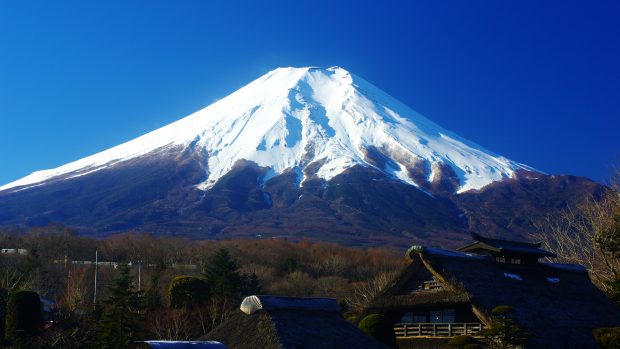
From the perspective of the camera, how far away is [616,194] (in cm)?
3105

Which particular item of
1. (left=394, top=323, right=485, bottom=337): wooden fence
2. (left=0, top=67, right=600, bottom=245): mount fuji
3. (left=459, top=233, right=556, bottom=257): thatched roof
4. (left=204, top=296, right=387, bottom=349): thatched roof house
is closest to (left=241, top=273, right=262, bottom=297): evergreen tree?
(left=459, top=233, right=556, bottom=257): thatched roof

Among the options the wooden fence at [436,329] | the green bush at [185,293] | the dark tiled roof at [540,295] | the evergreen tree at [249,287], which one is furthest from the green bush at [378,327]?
the evergreen tree at [249,287]

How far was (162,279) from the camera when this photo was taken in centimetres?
4303

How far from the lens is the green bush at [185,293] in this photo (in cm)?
2991

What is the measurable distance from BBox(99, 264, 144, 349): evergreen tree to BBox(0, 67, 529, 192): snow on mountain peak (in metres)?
97.0

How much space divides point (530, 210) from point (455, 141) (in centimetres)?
4267

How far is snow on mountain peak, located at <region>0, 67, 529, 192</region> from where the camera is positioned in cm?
13350

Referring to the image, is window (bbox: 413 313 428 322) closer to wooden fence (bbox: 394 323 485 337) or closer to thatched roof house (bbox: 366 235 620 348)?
thatched roof house (bbox: 366 235 620 348)

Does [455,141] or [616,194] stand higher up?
[455,141]

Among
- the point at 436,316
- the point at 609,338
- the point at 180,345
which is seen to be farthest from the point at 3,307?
the point at 609,338

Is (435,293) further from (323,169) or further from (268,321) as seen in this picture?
(323,169)

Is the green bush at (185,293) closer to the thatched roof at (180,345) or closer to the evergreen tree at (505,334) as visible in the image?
the evergreen tree at (505,334)

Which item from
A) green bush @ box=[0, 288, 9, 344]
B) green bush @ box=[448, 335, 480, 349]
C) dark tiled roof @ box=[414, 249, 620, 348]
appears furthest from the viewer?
green bush @ box=[0, 288, 9, 344]

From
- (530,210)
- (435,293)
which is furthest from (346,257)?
(530,210)
